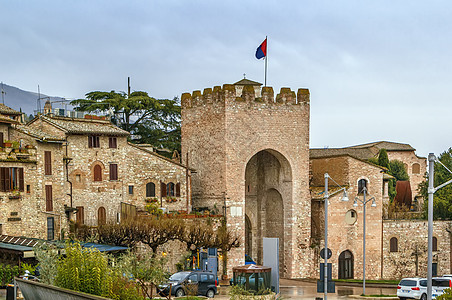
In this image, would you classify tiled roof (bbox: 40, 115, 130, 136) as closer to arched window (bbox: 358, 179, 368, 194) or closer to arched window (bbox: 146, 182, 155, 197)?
arched window (bbox: 146, 182, 155, 197)

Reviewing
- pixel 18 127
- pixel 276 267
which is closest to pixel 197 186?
pixel 18 127

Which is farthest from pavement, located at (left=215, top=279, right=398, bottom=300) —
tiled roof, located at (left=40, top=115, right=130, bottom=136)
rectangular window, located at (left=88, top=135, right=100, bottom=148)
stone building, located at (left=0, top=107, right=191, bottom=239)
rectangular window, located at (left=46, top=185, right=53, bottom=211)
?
tiled roof, located at (left=40, top=115, right=130, bottom=136)

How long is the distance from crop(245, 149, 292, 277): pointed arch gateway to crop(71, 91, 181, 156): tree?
1109 centimetres

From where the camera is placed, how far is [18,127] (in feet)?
143

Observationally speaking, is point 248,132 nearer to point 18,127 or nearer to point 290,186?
point 290,186

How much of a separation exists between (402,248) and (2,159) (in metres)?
32.9

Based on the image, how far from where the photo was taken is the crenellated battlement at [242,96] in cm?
5169

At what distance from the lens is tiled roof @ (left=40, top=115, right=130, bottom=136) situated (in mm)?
46953

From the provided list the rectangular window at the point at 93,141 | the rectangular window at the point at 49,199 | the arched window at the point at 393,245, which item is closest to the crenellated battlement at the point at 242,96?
the rectangular window at the point at 93,141

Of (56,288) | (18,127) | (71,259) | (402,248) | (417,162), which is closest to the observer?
(56,288)

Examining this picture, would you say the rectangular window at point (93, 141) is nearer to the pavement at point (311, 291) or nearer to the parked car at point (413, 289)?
the pavement at point (311, 291)

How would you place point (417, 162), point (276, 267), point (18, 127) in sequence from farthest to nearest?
point (417, 162) < point (18, 127) < point (276, 267)

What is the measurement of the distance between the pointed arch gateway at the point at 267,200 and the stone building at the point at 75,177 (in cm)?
702

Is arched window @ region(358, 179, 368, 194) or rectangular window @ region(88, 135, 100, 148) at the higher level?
rectangular window @ region(88, 135, 100, 148)
